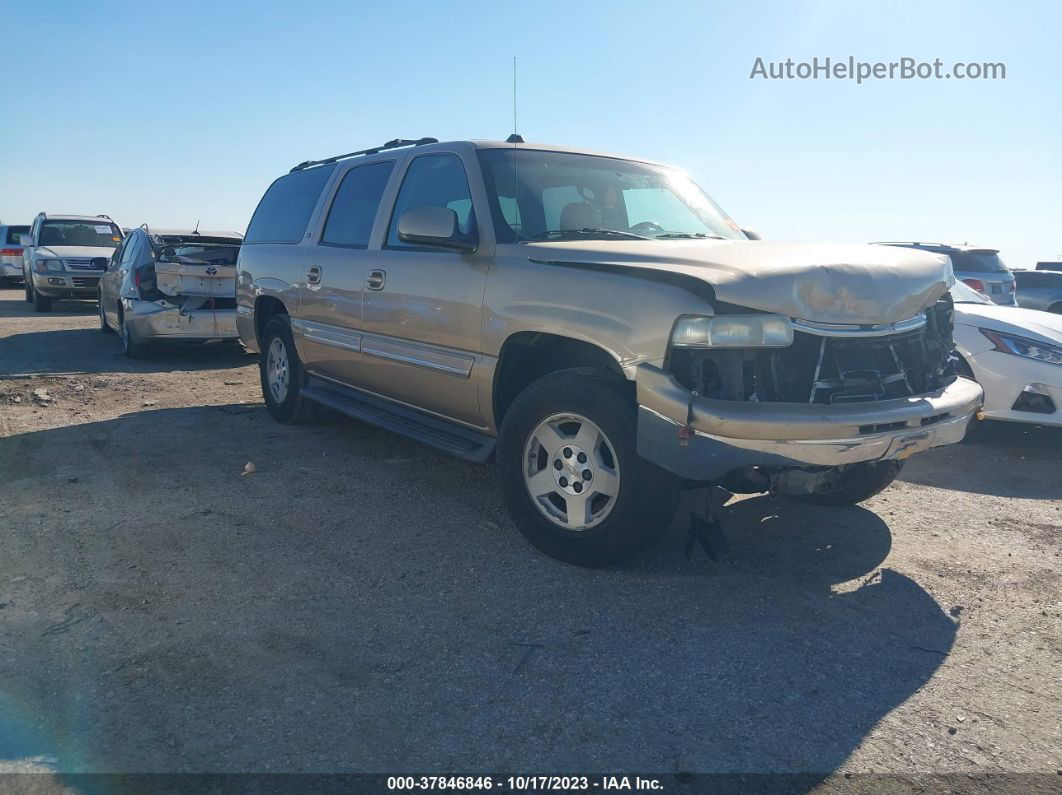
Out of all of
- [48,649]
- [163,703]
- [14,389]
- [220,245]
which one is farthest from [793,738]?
[220,245]

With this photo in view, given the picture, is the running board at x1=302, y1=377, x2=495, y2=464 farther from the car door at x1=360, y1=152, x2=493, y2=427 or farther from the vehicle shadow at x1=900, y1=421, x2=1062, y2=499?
the vehicle shadow at x1=900, y1=421, x2=1062, y2=499

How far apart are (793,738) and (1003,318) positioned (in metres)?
5.07

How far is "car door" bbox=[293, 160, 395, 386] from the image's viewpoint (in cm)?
562

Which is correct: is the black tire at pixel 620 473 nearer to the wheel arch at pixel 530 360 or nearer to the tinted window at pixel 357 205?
the wheel arch at pixel 530 360

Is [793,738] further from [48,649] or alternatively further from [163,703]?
[48,649]

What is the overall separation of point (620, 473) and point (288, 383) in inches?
157

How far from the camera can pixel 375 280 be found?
5340 mm

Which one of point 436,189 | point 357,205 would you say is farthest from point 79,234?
point 436,189

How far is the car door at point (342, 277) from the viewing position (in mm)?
5621

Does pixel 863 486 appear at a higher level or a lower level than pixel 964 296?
lower

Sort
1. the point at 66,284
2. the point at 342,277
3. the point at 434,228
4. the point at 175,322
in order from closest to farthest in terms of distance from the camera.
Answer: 1. the point at 434,228
2. the point at 342,277
3. the point at 175,322
4. the point at 66,284

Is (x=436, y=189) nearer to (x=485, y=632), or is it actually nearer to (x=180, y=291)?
(x=485, y=632)

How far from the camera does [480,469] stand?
5789 mm

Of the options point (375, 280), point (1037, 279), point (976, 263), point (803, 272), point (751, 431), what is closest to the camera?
point (751, 431)
